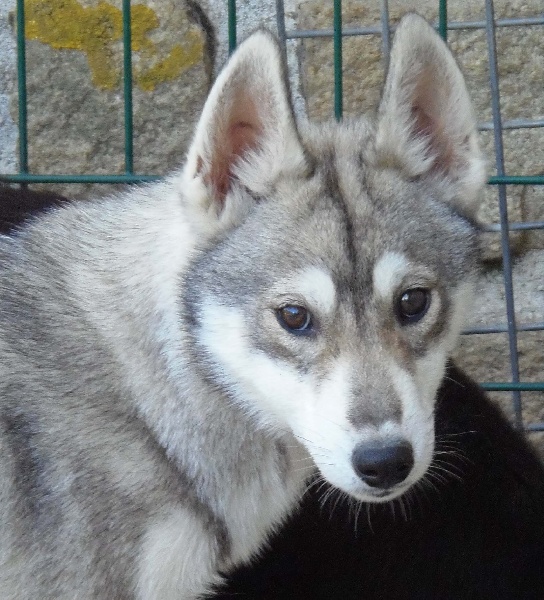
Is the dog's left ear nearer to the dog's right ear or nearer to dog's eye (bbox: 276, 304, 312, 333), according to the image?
the dog's right ear

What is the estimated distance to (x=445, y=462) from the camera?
227 cm

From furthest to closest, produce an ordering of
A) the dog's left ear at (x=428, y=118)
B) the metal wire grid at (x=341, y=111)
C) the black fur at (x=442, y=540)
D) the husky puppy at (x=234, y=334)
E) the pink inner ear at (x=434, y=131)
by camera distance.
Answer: the metal wire grid at (x=341, y=111)
the black fur at (x=442, y=540)
the pink inner ear at (x=434, y=131)
the dog's left ear at (x=428, y=118)
the husky puppy at (x=234, y=334)

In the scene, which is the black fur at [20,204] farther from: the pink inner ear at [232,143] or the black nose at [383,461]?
the black nose at [383,461]

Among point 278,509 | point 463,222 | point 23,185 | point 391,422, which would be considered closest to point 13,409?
point 278,509

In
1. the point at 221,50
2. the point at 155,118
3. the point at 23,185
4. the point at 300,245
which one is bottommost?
the point at 300,245

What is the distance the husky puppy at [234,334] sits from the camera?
175cm

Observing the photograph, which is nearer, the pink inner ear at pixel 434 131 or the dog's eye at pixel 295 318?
the dog's eye at pixel 295 318

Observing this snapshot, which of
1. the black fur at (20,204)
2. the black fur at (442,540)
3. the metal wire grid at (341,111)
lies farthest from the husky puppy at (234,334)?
the metal wire grid at (341,111)

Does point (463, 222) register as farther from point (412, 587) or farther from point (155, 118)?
point (155, 118)

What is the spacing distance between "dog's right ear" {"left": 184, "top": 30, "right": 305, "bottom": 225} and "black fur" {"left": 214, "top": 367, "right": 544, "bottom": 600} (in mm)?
757

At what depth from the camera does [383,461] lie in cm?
164

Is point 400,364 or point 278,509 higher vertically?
point 400,364

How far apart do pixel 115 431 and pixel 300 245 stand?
48cm

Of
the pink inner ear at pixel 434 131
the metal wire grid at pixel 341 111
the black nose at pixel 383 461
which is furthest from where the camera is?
the metal wire grid at pixel 341 111
